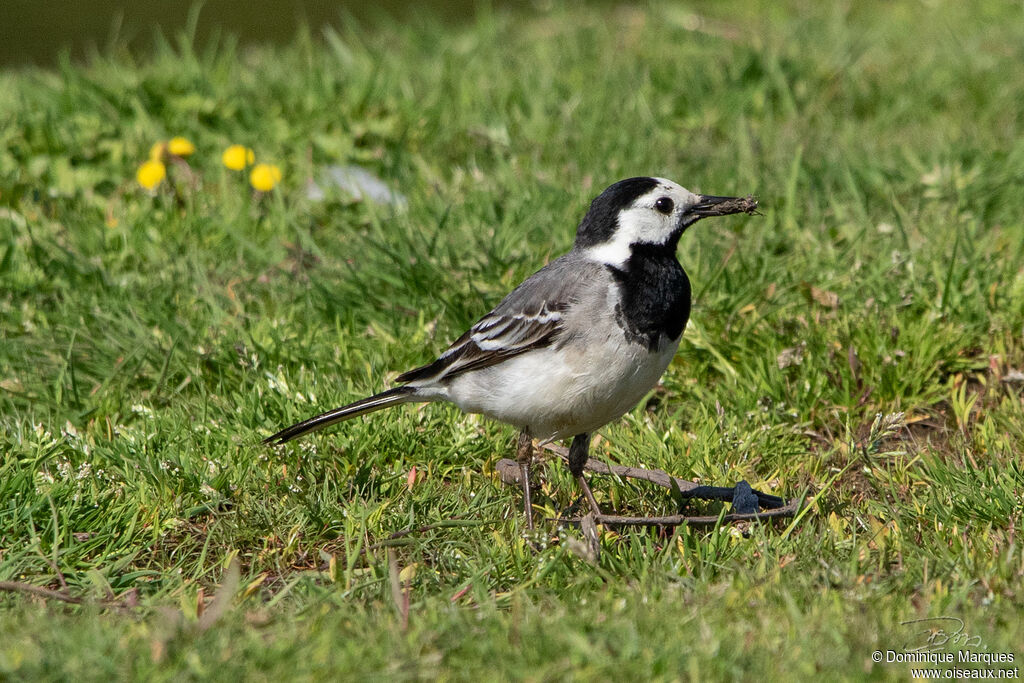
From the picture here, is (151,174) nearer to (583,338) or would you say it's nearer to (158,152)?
(158,152)

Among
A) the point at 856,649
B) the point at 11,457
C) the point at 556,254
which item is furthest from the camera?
the point at 556,254

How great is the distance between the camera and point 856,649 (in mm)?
3066

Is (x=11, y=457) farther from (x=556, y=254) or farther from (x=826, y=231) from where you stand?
(x=826, y=231)

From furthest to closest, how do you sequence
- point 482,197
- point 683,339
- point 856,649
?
point 482,197
point 683,339
point 856,649

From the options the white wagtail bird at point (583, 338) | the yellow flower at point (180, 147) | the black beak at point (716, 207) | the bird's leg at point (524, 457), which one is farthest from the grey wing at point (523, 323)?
the yellow flower at point (180, 147)

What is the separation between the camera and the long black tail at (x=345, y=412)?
4.34 metres

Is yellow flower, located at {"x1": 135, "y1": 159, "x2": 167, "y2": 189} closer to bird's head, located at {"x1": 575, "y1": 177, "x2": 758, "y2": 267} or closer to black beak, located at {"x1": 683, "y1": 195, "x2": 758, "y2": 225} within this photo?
bird's head, located at {"x1": 575, "y1": 177, "x2": 758, "y2": 267}

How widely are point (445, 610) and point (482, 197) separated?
10.3 ft

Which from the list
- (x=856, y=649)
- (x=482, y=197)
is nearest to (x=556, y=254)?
(x=482, y=197)
